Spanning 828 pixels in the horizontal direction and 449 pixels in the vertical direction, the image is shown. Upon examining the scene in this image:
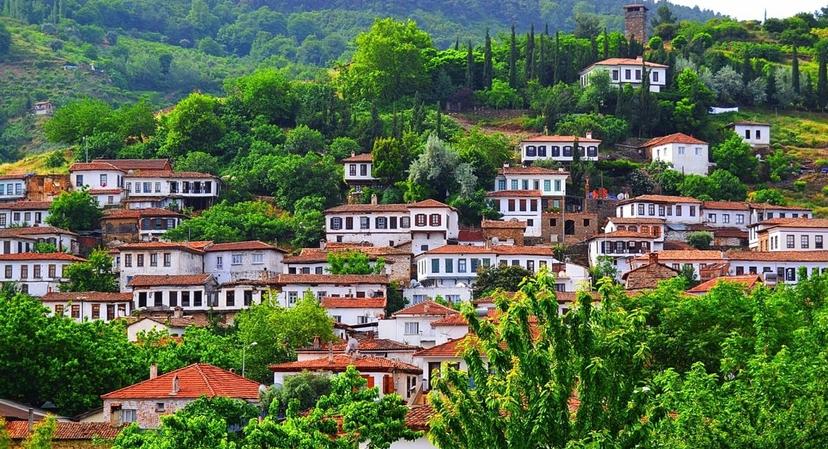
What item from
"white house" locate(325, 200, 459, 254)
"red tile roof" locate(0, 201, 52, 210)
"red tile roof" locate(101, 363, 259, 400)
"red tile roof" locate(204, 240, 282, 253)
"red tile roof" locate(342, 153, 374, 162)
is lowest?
"red tile roof" locate(101, 363, 259, 400)

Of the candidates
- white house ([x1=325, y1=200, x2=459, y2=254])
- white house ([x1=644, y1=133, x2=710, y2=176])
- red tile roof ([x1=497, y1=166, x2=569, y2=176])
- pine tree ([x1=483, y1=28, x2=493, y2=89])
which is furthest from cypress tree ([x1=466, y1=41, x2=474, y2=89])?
white house ([x1=325, y1=200, x2=459, y2=254])

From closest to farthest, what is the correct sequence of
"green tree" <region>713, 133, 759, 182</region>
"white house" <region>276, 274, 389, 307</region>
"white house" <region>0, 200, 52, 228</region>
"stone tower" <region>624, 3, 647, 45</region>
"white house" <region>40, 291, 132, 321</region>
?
1. "white house" <region>276, 274, 389, 307</region>
2. "white house" <region>40, 291, 132, 321</region>
3. "white house" <region>0, 200, 52, 228</region>
4. "green tree" <region>713, 133, 759, 182</region>
5. "stone tower" <region>624, 3, 647, 45</region>

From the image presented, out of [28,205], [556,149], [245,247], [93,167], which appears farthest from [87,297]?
[556,149]

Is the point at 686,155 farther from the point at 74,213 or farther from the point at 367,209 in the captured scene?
the point at 74,213

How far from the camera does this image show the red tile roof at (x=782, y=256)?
327ft

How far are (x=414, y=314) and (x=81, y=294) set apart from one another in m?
21.0

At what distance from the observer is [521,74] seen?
457 feet

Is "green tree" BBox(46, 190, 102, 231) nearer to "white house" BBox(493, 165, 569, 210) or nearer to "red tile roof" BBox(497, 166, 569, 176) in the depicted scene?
"white house" BBox(493, 165, 569, 210)

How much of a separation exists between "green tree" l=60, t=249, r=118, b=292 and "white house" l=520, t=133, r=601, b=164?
104 feet

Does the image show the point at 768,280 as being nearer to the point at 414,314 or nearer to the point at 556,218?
the point at 556,218

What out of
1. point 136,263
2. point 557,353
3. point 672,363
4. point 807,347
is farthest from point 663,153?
point 557,353

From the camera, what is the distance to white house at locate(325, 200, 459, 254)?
105m

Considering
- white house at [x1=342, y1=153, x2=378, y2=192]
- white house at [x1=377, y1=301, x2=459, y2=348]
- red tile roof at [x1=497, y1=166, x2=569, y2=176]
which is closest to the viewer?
white house at [x1=377, y1=301, x2=459, y2=348]

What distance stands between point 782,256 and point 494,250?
16153mm
